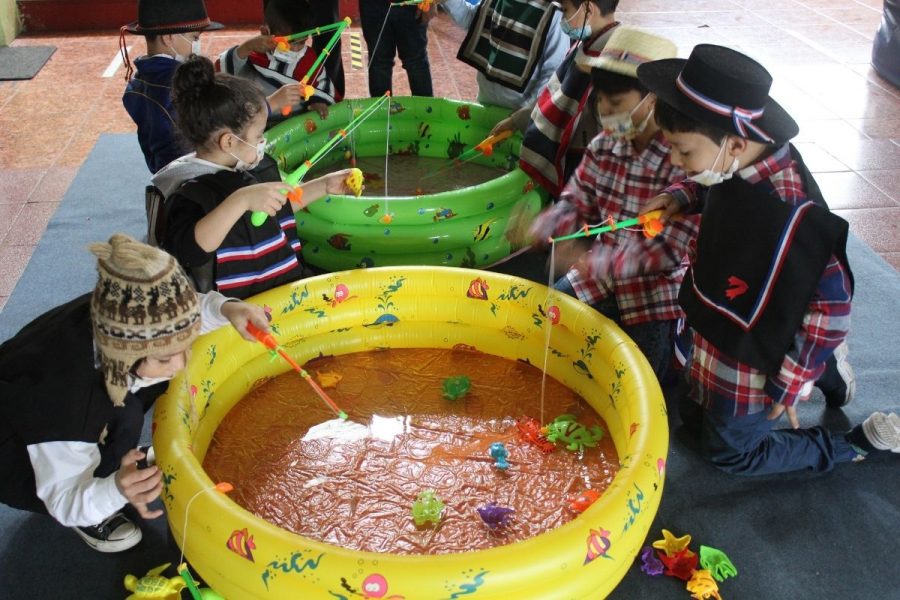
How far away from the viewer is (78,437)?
1740mm

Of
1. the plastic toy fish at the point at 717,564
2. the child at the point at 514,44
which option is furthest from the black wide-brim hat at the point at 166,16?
the plastic toy fish at the point at 717,564

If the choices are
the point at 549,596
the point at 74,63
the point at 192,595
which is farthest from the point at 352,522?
the point at 74,63

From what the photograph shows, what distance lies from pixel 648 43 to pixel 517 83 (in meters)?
1.24

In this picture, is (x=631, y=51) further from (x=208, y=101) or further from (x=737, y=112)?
(x=208, y=101)

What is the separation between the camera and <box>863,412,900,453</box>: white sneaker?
2262mm

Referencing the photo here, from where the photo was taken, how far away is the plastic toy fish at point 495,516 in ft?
6.79

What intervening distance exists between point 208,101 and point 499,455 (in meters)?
1.30

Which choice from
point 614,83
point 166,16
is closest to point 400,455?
point 614,83

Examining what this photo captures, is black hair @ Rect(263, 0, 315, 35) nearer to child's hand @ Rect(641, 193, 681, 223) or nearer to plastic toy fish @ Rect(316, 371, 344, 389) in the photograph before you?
plastic toy fish @ Rect(316, 371, 344, 389)

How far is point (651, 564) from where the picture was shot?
2023mm

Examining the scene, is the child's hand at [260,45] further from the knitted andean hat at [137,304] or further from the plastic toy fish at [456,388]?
the knitted andean hat at [137,304]

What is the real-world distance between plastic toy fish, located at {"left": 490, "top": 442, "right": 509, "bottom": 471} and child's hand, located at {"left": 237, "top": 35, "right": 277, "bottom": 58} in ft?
6.37

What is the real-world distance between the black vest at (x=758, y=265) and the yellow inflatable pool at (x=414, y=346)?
10.3 inches

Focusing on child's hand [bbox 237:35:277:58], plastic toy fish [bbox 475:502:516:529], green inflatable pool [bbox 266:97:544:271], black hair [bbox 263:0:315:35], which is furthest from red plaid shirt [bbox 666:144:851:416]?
black hair [bbox 263:0:315:35]
